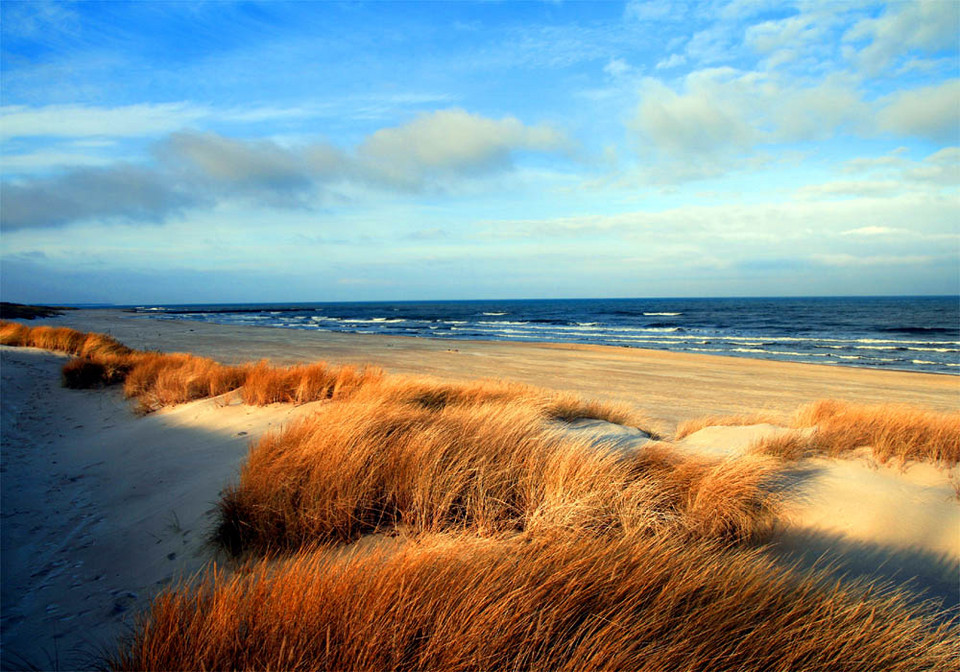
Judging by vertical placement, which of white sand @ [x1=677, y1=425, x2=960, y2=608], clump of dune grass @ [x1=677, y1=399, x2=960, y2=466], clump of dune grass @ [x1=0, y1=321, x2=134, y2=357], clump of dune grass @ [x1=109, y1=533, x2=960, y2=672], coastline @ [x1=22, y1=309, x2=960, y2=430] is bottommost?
coastline @ [x1=22, y1=309, x2=960, y2=430]

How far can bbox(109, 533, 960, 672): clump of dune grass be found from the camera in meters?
1.85

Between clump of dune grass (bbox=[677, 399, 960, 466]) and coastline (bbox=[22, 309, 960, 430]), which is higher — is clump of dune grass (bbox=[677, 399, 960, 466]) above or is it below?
above

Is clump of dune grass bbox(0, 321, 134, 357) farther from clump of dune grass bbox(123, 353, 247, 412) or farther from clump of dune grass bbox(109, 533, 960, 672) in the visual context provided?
clump of dune grass bbox(109, 533, 960, 672)

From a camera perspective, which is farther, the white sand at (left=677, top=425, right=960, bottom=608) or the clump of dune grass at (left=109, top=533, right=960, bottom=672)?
the white sand at (left=677, top=425, right=960, bottom=608)

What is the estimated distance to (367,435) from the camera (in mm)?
4418

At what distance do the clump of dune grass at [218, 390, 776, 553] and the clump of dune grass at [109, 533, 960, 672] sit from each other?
2.75ft

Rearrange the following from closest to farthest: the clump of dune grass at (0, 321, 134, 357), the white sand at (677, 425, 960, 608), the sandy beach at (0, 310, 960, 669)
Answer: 1. the sandy beach at (0, 310, 960, 669)
2. the white sand at (677, 425, 960, 608)
3. the clump of dune grass at (0, 321, 134, 357)

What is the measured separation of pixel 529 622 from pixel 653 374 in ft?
54.6

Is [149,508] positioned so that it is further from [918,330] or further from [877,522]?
[918,330]

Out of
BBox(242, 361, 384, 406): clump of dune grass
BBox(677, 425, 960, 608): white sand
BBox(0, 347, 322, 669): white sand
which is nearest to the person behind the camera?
BBox(0, 347, 322, 669): white sand

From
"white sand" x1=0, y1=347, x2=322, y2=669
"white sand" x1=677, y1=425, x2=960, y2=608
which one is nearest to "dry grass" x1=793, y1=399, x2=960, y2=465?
"white sand" x1=677, y1=425, x2=960, y2=608

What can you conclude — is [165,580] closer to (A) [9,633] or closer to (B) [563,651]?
(A) [9,633]

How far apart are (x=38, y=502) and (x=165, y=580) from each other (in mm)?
3094

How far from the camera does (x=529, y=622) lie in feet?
6.50
